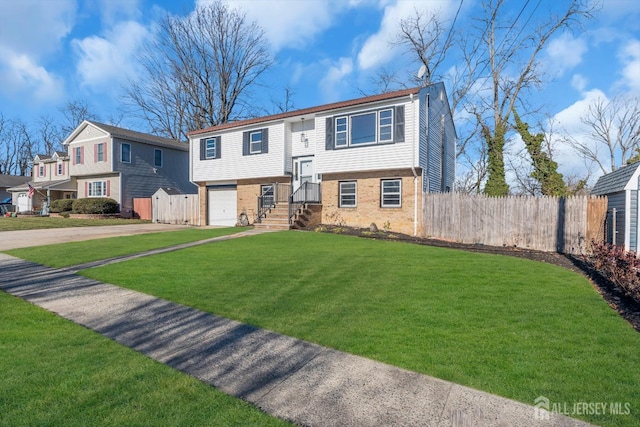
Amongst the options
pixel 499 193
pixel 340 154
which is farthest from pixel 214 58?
pixel 499 193

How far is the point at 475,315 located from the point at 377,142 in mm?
12032

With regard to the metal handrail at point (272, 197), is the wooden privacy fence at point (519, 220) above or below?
below

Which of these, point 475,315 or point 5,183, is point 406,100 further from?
point 5,183

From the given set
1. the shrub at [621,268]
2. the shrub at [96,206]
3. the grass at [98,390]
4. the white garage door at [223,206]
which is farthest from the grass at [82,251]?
the shrub at [96,206]

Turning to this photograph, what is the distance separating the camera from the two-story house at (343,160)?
15.5 metres

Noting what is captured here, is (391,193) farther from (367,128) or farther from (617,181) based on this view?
(617,181)

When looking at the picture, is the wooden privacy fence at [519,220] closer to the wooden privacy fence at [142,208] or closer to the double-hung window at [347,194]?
the double-hung window at [347,194]

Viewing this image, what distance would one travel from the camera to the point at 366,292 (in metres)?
5.97

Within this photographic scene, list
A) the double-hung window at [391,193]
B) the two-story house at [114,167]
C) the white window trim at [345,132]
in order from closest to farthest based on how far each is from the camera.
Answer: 1. the double-hung window at [391,193]
2. the white window trim at [345,132]
3. the two-story house at [114,167]

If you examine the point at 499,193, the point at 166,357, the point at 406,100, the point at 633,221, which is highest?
the point at 406,100

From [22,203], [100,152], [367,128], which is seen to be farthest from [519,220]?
[22,203]

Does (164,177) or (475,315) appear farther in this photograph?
(164,177)

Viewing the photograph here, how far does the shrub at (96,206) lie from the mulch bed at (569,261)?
1808cm

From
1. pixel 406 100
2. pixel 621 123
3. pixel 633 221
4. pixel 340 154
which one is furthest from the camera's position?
pixel 621 123
